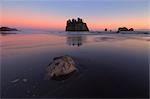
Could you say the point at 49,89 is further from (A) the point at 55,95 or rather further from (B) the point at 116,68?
(B) the point at 116,68

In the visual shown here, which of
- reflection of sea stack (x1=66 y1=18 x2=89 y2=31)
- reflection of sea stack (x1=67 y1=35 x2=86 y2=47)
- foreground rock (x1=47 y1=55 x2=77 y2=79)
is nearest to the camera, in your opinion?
foreground rock (x1=47 y1=55 x2=77 y2=79)

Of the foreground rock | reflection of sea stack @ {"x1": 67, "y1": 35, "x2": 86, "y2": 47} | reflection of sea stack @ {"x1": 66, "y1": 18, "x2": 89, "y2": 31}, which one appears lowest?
the foreground rock

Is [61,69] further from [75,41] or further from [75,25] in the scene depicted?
[75,25]

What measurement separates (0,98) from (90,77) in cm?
476

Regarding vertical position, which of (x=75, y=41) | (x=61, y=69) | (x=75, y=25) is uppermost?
(x=75, y=25)

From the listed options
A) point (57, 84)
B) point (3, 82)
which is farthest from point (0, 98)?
point (57, 84)

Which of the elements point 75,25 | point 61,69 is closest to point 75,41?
point 61,69

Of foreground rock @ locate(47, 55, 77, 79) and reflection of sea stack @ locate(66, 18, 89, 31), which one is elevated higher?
reflection of sea stack @ locate(66, 18, 89, 31)

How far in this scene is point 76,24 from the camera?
17612 cm

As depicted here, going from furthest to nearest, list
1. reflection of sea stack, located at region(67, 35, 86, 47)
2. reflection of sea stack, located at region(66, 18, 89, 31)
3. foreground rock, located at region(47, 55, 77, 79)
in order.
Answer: reflection of sea stack, located at region(66, 18, 89, 31)
reflection of sea stack, located at region(67, 35, 86, 47)
foreground rock, located at region(47, 55, 77, 79)

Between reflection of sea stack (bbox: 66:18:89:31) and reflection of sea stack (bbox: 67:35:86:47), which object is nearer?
reflection of sea stack (bbox: 67:35:86:47)

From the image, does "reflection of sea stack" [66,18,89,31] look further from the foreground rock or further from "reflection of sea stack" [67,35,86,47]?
the foreground rock

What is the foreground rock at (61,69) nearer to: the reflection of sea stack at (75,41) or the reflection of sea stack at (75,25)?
the reflection of sea stack at (75,41)

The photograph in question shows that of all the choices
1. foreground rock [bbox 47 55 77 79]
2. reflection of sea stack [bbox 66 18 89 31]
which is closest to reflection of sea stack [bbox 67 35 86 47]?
foreground rock [bbox 47 55 77 79]
